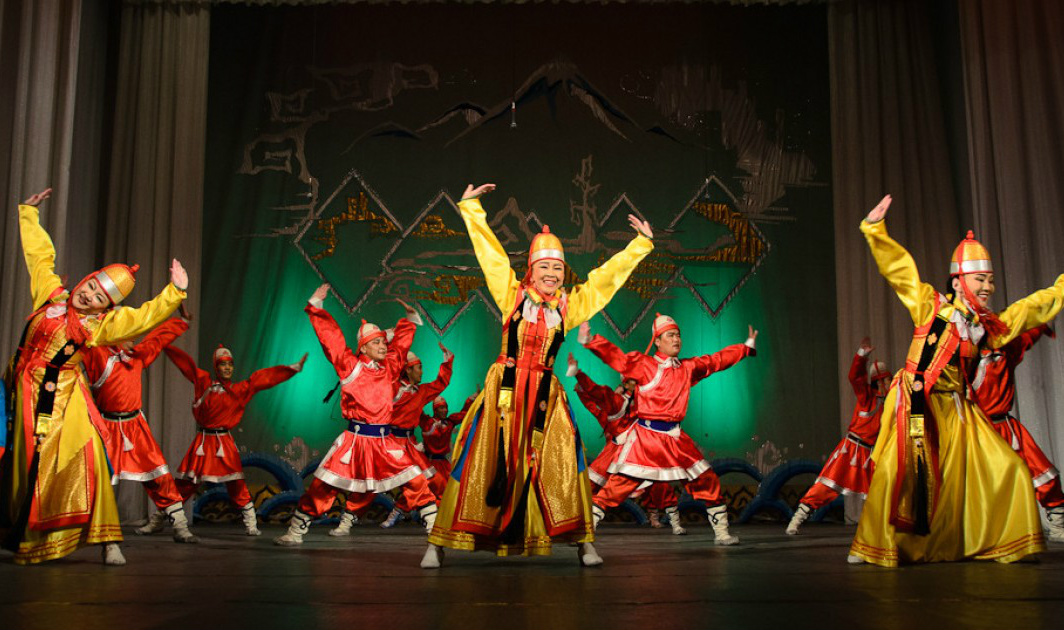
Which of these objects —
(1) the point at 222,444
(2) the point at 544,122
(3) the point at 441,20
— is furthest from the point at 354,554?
(3) the point at 441,20

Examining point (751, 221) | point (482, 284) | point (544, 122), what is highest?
point (544, 122)

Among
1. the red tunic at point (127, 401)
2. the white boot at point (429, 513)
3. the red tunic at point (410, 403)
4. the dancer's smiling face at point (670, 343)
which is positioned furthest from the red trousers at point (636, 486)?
the red tunic at point (127, 401)

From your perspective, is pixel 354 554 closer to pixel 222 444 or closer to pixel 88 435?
pixel 88 435

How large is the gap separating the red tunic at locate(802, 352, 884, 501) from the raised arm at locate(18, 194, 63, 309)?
4.55 m

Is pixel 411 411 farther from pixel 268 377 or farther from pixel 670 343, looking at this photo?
pixel 670 343

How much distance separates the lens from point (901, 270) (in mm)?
4348

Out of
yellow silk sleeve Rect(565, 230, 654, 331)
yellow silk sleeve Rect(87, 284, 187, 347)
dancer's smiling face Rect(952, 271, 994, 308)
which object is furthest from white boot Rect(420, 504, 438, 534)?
dancer's smiling face Rect(952, 271, 994, 308)

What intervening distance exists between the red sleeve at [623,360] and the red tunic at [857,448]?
1.41 metres

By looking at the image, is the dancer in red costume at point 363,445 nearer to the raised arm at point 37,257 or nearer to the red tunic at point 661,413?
the red tunic at point 661,413

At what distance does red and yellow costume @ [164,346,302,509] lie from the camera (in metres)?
6.68

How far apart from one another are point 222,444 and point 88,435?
7.74ft

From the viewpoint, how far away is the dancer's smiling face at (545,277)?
4348 millimetres

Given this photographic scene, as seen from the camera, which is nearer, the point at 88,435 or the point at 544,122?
the point at 88,435

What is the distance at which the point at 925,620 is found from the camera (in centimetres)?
278
